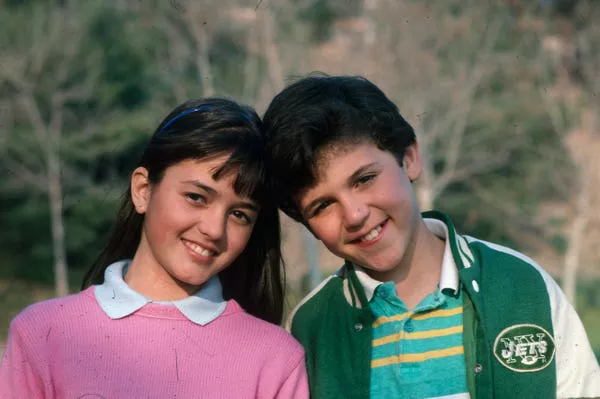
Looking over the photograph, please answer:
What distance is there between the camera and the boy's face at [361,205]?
6.45ft

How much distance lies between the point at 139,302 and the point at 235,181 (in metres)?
0.36

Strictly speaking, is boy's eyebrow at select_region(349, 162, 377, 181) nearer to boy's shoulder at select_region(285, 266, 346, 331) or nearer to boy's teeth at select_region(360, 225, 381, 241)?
boy's teeth at select_region(360, 225, 381, 241)

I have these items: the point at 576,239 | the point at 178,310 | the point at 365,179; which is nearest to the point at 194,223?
the point at 178,310

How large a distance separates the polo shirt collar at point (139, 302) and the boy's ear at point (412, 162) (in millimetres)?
570

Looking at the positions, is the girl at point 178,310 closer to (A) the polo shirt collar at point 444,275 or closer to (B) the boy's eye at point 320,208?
(B) the boy's eye at point 320,208

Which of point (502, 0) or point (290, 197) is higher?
point (502, 0)

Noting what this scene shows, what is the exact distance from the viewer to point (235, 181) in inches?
77.4

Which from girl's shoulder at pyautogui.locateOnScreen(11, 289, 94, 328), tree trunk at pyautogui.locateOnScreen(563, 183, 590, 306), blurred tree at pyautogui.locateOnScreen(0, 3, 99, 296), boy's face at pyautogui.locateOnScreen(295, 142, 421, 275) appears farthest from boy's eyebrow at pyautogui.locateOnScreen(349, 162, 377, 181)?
tree trunk at pyautogui.locateOnScreen(563, 183, 590, 306)

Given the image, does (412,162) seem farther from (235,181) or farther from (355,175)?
(235,181)

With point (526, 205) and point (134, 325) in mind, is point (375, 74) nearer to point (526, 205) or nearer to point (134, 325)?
point (526, 205)

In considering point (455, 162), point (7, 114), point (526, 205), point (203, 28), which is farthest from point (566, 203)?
point (7, 114)

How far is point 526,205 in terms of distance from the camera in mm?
19156

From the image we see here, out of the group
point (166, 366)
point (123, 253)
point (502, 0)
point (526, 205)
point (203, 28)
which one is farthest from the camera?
point (526, 205)

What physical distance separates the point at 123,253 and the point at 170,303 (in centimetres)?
34
